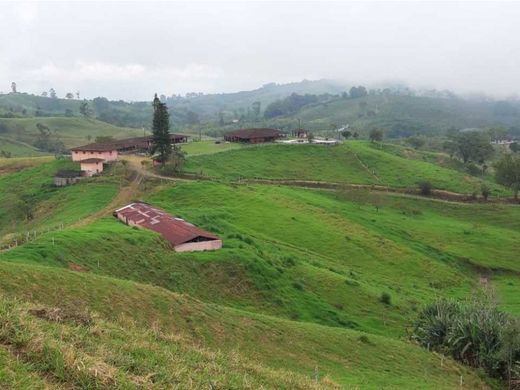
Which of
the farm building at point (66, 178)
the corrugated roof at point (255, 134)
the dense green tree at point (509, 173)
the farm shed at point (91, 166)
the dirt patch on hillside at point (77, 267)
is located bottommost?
the dense green tree at point (509, 173)

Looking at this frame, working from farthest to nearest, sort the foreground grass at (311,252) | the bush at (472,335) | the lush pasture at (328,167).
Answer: the lush pasture at (328,167), the foreground grass at (311,252), the bush at (472,335)

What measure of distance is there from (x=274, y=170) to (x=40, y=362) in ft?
299

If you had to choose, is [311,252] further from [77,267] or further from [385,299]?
[77,267]

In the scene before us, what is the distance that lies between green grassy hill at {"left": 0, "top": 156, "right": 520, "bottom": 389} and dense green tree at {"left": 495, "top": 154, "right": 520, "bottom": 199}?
642 centimetres

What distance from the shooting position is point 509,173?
3964 inches

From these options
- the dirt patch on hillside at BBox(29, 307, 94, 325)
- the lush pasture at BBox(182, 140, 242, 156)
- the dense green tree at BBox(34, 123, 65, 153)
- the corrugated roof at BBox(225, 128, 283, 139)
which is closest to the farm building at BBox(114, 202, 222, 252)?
the dirt patch on hillside at BBox(29, 307, 94, 325)

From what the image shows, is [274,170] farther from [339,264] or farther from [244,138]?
[339,264]

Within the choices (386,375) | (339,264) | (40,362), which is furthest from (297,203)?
(40,362)

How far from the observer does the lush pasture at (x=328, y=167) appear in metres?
99.6

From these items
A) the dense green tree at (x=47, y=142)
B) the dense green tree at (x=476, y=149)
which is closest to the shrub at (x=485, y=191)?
the dense green tree at (x=476, y=149)

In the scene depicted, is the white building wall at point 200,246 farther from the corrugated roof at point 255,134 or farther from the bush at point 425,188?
the corrugated roof at point 255,134

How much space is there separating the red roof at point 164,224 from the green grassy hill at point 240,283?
188 centimetres

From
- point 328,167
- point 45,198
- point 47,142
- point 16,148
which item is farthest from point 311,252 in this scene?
point 47,142

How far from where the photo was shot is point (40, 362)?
12688 mm
